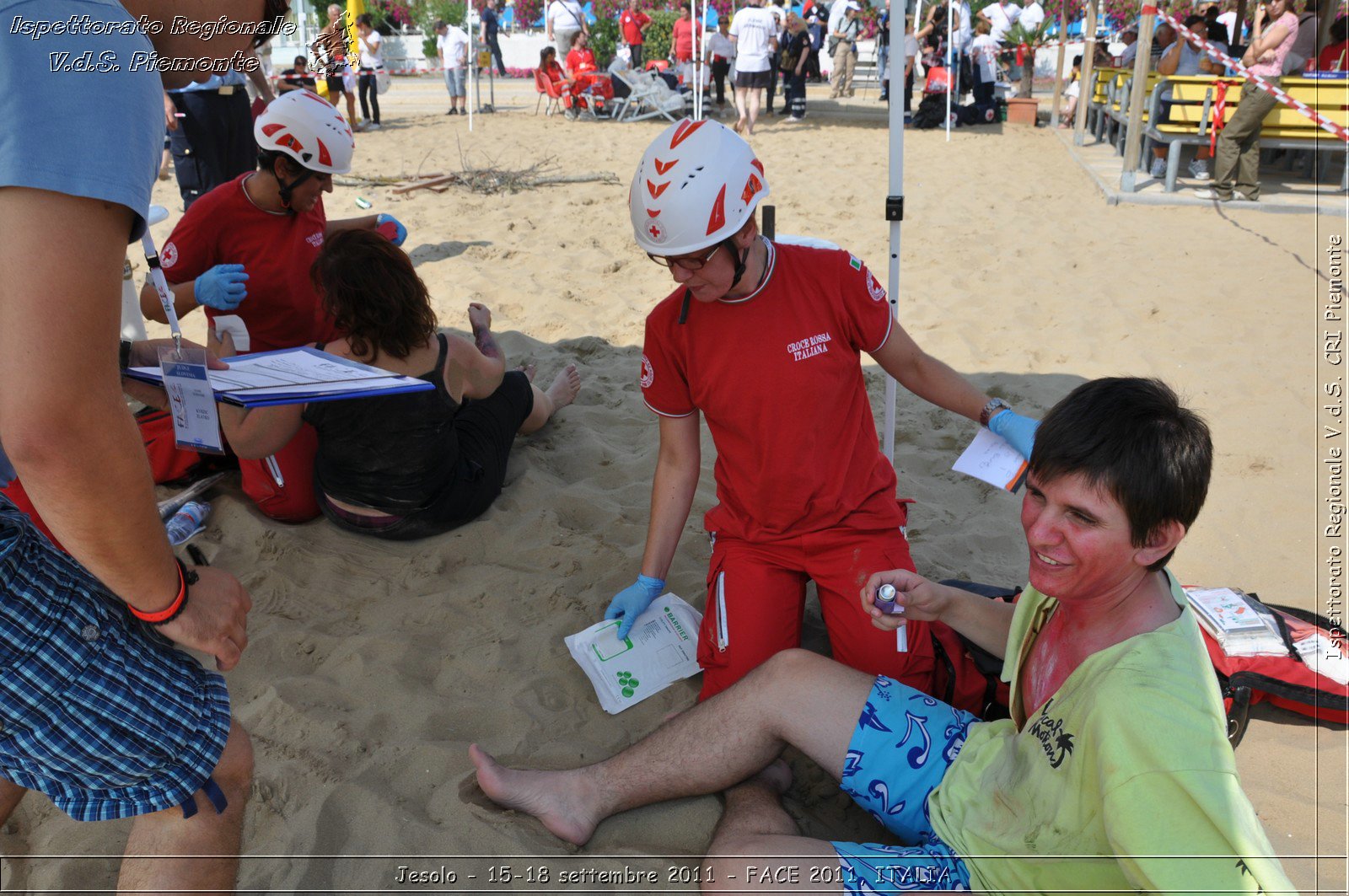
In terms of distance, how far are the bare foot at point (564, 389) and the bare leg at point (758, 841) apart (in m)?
2.35

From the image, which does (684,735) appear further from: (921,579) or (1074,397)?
(1074,397)

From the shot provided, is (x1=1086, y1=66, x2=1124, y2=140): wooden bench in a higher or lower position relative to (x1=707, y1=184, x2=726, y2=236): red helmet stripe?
higher

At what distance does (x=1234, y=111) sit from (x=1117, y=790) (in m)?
8.40

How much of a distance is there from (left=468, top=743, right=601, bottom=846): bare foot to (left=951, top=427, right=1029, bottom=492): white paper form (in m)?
1.29

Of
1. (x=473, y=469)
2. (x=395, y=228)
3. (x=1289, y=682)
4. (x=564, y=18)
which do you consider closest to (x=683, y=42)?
(x=564, y=18)

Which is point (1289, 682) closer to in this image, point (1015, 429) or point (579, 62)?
point (1015, 429)

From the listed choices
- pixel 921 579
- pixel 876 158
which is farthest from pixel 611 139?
pixel 921 579

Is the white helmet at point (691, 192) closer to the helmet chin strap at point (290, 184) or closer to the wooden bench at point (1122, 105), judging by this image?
the helmet chin strap at point (290, 184)

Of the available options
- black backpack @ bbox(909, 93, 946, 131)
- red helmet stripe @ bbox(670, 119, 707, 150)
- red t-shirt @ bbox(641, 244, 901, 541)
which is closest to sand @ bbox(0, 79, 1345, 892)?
red t-shirt @ bbox(641, 244, 901, 541)

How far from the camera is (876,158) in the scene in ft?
35.3

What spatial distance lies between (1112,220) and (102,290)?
7.89m

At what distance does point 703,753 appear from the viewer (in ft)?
7.20

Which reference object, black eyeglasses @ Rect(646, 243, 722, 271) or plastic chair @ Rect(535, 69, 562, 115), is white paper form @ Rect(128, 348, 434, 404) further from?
plastic chair @ Rect(535, 69, 562, 115)

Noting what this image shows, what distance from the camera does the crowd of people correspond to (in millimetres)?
1248
